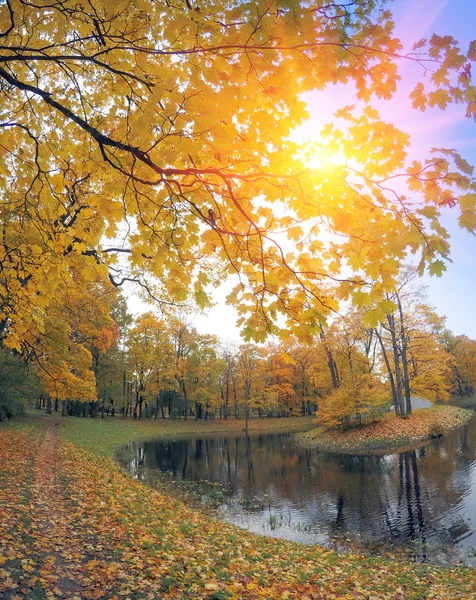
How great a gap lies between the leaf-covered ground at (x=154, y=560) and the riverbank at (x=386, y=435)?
49.2 feet

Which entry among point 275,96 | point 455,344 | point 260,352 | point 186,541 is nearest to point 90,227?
point 275,96

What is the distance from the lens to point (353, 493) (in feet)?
43.7

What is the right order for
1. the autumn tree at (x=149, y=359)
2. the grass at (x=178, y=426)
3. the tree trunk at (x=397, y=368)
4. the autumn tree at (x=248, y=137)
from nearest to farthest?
A: the autumn tree at (x=248, y=137)
the tree trunk at (x=397, y=368)
the grass at (x=178, y=426)
the autumn tree at (x=149, y=359)

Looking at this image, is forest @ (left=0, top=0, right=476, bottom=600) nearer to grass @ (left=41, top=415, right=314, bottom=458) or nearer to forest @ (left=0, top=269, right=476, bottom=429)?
forest @ (left=0, top=269, right=476, bottom=429)

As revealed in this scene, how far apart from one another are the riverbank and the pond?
1176 millimetres

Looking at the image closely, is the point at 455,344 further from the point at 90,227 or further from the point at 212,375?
the point at 90,227

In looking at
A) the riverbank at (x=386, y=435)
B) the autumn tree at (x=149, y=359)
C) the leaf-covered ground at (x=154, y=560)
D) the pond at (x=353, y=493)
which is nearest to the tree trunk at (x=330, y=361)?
the riverbank at (x=386, y=435)

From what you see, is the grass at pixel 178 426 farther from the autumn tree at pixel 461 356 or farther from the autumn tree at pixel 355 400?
the autumn tree at pixel 461 356

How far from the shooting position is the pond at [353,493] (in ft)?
31.2

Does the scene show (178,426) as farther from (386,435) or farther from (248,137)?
(248,137)

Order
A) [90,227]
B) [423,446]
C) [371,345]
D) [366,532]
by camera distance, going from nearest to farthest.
A: [90,227], [366,532], [423,446], [371,345]

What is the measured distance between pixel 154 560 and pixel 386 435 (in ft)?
67.6

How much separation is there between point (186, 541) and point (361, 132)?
768cm

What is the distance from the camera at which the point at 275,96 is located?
310cm
